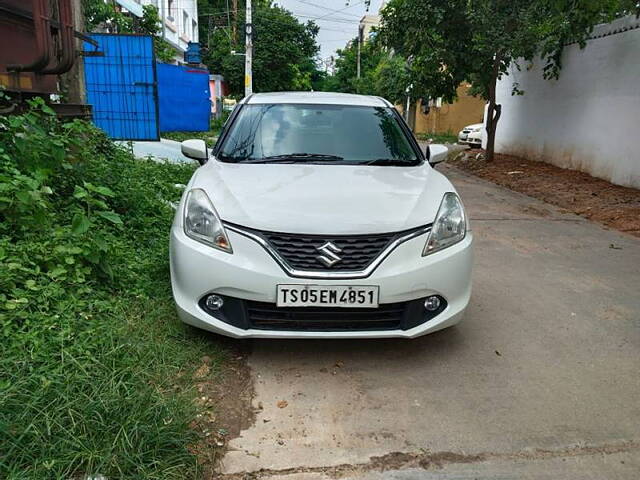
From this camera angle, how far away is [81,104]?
6062 mm

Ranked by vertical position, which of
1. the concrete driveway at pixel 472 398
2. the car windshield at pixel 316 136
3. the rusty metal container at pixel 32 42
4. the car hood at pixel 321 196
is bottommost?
the concrete driveway at pixel 472 398

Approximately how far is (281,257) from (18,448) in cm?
137

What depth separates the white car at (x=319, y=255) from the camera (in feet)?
9.02

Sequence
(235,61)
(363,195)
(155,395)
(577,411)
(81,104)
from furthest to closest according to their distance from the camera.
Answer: (235,61), (81,104), (363,195), (577,411), (155,395)

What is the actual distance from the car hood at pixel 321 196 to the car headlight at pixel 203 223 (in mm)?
47

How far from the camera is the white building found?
2297cm

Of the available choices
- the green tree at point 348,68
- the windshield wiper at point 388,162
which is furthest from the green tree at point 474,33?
the green tree at point 348,68

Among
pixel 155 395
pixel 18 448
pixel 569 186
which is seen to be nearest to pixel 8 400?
pixel 18 448

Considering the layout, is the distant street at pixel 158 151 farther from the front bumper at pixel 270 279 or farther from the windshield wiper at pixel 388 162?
the front bumper at pixel 270 279

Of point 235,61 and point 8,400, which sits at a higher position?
point 235,61

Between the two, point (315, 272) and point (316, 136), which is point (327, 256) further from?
point (316, 136)

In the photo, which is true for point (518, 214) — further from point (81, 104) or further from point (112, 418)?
point (112, 418)

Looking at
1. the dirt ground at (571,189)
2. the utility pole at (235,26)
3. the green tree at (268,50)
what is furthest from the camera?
the utility pole at (235,26)

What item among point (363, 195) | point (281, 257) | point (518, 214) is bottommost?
point (518, 214)
